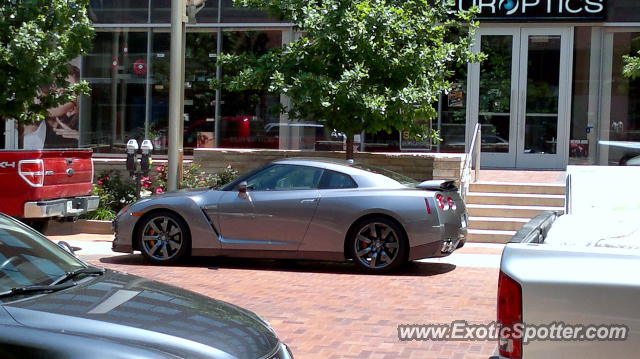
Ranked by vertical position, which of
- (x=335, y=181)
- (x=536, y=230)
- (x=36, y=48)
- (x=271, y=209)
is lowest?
(x=271, y=209)

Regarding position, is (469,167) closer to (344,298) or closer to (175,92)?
(175,92)

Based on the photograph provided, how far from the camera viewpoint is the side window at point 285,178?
1099 centimetres

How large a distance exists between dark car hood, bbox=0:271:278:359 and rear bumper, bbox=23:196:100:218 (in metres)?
7.63

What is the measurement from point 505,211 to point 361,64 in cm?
362

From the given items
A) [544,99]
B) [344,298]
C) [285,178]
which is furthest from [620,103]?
[344,298]

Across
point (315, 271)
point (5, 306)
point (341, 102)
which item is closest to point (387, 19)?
point (341, 102)

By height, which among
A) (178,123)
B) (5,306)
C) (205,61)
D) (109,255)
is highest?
(205,61)

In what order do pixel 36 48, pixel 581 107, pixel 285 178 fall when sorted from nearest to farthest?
1. pixel 285 178
2. pixel 36 48
3. pixel 581 107

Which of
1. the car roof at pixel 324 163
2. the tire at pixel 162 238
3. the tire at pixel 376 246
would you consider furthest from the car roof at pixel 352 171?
the tire at pixel 162 238

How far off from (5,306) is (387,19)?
35.2ft

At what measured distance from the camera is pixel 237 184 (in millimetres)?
11125

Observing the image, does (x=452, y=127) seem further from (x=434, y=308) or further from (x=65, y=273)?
(x=65, y=273)

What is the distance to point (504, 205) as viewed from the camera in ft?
48.6

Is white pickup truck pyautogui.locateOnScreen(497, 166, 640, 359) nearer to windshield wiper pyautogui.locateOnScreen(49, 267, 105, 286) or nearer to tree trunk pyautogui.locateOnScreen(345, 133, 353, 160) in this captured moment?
windshield wiper pyautogui.locateOnScreen(49, 267, 105, 286)
